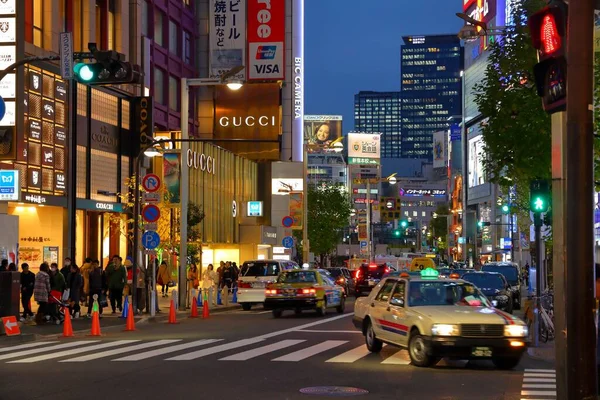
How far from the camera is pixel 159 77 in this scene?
56.5 meters

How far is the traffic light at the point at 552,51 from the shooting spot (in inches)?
328

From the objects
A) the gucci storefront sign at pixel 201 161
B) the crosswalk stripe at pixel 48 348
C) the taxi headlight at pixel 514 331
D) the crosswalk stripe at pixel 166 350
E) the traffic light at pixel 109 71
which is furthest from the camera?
the gucci storefront sign at pixel 201 161

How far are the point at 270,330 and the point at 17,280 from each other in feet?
21.2

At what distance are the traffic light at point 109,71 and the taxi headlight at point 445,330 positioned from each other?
634 cm

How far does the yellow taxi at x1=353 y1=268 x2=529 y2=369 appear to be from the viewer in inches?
635

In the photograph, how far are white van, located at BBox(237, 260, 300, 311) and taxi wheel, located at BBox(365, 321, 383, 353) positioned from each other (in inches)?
639

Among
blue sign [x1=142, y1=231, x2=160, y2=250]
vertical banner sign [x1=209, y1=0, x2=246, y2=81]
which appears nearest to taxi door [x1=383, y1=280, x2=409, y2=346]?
blue sign [x1=142, y1=231, x2=160, y2=250]

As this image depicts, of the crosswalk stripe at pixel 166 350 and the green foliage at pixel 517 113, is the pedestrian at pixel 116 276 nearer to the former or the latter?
the crosswalk stripe at pixel 166 350

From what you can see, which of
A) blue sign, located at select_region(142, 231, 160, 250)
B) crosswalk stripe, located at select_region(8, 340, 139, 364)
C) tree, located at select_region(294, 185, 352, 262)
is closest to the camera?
crosswalk stripe, located at select_region(8, 340, 139, 364)

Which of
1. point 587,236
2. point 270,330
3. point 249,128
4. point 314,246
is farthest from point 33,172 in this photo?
point 314,246

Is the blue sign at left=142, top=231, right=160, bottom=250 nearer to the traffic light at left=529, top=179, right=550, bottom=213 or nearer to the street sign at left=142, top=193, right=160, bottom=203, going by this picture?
the street sign at left=142, top=193, right=160, bottom=203

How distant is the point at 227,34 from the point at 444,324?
159 ft

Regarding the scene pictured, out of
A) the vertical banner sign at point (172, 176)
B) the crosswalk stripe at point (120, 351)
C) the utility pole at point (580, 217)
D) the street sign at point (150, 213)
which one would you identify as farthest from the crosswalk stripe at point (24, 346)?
the vertical banner sign at point (172, 176)

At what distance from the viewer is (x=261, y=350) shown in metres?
19.5
